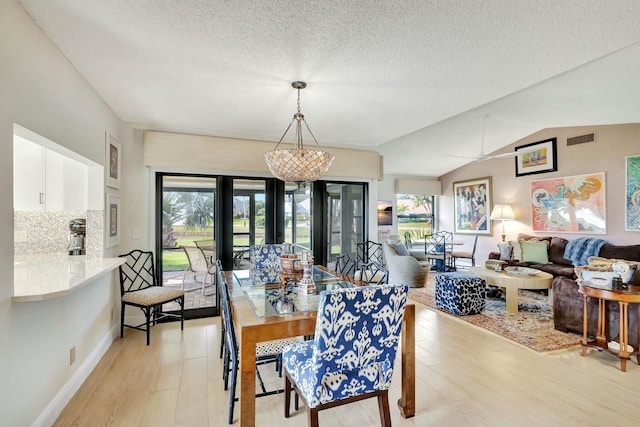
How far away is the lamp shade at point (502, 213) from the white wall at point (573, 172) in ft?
0.70

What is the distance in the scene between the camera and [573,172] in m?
5.43

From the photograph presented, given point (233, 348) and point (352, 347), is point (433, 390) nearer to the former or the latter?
point (352, 347)

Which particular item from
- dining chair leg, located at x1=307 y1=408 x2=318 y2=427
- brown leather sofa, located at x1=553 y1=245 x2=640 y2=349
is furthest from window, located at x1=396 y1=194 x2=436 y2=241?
dining chair leg, located at x1=307 y1=408 x2=318 y2=427

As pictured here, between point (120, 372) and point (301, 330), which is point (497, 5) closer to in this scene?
point (301, 330)

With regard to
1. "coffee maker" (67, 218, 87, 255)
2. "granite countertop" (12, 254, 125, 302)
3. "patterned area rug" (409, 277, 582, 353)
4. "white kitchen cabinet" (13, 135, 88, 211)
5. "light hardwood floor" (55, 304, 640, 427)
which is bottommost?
"light hardwood floor" (55, 304, 640, 427)

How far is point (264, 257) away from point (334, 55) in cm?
227

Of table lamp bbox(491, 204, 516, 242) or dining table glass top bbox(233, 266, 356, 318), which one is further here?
table lamp bbox(491, 204, 516, 242)

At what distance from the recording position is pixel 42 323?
6.02 feet

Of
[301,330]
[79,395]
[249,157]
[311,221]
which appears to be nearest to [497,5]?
[301,330]

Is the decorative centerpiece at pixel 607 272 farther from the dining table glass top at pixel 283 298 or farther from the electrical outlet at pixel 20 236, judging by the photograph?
the electrical outlet at pixel 20 236

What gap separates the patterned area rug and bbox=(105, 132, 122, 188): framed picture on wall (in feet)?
14.2

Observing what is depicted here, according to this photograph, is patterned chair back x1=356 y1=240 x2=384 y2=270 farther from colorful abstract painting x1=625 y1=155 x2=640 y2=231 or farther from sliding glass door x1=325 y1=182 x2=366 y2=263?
colorful abstract painting x1=625 y1=155 x2=640 y2=231

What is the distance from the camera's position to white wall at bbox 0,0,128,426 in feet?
4.91

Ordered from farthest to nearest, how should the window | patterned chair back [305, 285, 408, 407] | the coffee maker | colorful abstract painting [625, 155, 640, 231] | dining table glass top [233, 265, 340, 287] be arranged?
the window → colorful abstract painting [625, 155, 640, 231] → the coffee maker → dining table glass top [233, 265, 340, 287] → patterned chair back [305, 285, 408, 407]
